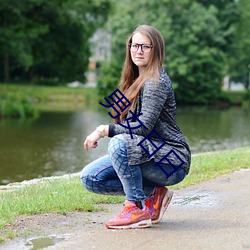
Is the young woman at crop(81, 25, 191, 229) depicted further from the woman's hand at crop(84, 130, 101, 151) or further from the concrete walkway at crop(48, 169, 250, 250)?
the concrete walkway at crop(48, 169, 250, 250)

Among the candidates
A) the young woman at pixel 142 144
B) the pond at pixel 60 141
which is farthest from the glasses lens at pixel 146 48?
the pond at pixel 60 141

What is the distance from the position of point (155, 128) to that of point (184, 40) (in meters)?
44.0

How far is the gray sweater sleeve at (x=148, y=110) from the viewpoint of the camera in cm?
488

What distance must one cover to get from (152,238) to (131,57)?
1.44 m

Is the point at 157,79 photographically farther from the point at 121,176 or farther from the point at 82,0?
the point at 82,0

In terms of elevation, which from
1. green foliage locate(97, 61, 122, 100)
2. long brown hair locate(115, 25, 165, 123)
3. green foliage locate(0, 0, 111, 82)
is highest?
long brown hair locate(115, 25, 165, 123)

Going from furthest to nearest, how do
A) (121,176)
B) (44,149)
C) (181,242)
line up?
A: (44,149), (121,176), (181,242)

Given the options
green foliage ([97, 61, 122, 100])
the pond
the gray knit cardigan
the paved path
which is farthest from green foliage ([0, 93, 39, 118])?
the gray knit cardigan

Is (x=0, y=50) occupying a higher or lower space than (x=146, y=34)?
lower

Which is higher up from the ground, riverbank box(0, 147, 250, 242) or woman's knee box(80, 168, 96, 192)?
woman's knee box(80, 168, 96, 192)

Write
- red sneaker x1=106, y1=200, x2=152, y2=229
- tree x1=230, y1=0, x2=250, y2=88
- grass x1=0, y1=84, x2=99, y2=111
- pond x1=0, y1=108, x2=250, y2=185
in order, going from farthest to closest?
tree x1=230, y1=0, x2=250, y2=88 < grass x1=0, y1=84, x2=99, y2=111 < pond x1=0, y1=108, x2=250, y2=185 < red sneaker x1=106, y1=200, x2=152, y2=229

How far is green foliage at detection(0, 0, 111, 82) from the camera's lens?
3788 cm

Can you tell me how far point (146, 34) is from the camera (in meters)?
5.04

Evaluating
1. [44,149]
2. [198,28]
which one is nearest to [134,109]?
[44,149]
